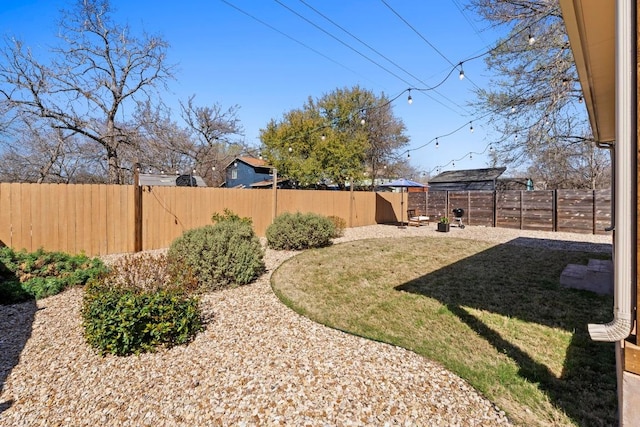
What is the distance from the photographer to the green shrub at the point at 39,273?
14.0 feet

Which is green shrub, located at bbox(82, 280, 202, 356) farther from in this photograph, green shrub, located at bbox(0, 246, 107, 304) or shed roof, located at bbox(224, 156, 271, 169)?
shed roof, located at bbox(224, 156, 271, 169)

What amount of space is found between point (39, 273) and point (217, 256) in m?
2.87

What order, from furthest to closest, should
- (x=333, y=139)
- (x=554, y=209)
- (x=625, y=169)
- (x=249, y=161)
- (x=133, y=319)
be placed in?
(x=249, y=161) → (x=333, y=139) → (x=554, y=209) → (x=133, y=319) → (x=625, y=169)

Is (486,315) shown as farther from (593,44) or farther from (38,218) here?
(38,218)

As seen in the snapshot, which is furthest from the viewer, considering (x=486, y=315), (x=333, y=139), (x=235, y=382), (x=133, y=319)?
(x=333, y=139)

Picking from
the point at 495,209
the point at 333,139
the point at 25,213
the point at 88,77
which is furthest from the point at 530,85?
the point at 88,77

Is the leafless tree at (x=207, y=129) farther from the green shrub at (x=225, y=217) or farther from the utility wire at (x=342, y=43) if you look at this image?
the utility wire at (x=342, y=43)

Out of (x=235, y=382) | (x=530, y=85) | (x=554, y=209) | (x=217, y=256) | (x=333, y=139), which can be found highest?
(x=333, y=139)

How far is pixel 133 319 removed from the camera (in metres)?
2.77

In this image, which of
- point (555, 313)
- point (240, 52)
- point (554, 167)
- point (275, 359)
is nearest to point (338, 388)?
point (275, 359)

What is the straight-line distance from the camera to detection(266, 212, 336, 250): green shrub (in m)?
7.59

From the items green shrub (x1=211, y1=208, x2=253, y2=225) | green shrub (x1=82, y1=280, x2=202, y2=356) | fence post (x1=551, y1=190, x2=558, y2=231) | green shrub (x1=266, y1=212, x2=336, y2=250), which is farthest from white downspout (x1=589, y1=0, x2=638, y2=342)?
fence post (x1=551, y1=190, x2=558, y2=231)

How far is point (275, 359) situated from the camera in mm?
2715

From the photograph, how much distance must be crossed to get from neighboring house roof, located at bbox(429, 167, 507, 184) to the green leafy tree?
4.47m
